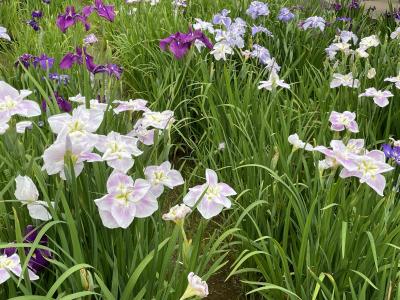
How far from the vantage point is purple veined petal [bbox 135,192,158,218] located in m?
1.11

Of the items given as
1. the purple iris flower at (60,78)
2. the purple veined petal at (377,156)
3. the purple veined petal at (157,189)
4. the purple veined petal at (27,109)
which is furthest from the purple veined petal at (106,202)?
the purple iris flower at (60,78)

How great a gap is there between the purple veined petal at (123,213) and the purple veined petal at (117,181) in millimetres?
39

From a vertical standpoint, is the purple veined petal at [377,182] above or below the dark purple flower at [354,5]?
below

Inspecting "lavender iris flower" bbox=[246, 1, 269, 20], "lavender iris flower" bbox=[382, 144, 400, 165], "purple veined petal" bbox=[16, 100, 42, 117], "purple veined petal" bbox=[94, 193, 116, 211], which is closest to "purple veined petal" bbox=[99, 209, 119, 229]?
"purple veined petal" bbox=[94, 193, 116, 211]

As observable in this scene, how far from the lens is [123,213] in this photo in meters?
1.08

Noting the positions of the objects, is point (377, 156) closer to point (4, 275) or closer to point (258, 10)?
point (4, 275)

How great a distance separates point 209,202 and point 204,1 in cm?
286

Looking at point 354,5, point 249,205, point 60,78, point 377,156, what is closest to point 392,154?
point 377,156

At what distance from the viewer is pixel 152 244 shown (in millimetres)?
1353

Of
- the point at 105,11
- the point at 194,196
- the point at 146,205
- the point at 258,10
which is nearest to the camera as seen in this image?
the point at 146,205

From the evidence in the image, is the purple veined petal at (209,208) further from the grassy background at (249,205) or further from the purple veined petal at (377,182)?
the purple veined petal at (377,182)

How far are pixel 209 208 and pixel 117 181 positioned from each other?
0.23 m

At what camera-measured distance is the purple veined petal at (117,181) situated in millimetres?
1098

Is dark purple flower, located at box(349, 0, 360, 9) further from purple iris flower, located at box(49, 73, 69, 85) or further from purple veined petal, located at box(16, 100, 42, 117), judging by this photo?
purple veined petal, located at box(16, 100, 42, 117)
